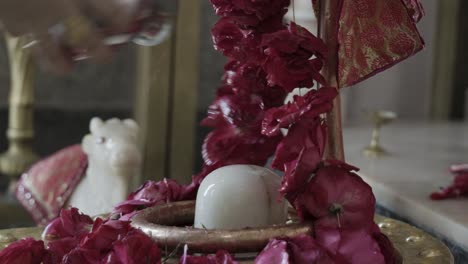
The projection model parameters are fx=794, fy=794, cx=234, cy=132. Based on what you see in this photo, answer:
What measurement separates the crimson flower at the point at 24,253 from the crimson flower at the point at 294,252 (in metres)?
0.13

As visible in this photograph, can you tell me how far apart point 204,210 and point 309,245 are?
Answer: 0.09 m

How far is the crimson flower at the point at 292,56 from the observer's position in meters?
0.50

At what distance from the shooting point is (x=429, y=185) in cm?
109

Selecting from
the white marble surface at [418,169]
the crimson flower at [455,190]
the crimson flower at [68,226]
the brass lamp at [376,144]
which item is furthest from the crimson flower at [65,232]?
the brass lamp at [376,144]

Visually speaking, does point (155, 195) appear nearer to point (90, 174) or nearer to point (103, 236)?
point (103, 236)

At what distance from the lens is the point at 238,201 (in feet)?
1.71

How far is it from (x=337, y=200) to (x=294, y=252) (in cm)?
5

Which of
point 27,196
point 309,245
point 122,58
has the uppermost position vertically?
point 122,58

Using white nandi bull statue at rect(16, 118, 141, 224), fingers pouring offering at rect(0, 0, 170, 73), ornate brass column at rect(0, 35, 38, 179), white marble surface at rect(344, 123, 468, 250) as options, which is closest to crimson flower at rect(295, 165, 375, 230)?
fingers pouring offering at rect(0, 0, 170, 73)

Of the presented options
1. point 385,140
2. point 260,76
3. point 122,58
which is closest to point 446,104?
point 385,140

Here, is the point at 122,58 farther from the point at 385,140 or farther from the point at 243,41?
the point at 243,41

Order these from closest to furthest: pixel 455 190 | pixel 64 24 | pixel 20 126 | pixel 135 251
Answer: pixel 64 24, pixel 135 251, pixel 455 190, pixel 20 126

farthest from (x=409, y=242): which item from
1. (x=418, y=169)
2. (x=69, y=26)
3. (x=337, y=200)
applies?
(x=418, y=169)

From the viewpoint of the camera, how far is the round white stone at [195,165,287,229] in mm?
521
